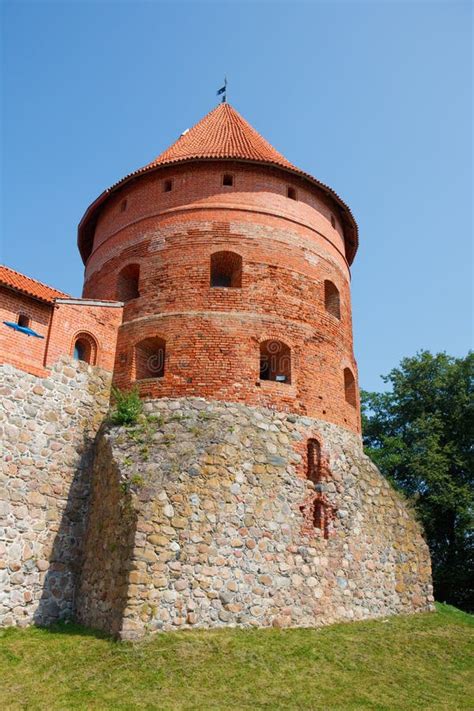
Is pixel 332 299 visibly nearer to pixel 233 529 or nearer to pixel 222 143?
pixel 222 143

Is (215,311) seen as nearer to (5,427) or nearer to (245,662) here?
(5,427)

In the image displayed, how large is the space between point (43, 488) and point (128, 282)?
5.34m

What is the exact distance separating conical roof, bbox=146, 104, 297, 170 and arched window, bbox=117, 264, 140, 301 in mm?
2480

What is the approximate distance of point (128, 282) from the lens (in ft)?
45.2

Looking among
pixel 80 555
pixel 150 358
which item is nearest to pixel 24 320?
pixel 150 358

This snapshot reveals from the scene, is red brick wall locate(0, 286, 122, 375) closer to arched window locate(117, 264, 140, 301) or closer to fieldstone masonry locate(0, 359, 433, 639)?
fieldstone masonry locate(0, 359, 433, 639)

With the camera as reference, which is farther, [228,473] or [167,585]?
[228,473]

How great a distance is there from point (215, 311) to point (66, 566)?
17.9 feet

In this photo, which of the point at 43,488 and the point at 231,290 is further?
the point at 231,290

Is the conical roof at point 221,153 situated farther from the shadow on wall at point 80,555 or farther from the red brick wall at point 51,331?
the shadow on wall at point 80,555

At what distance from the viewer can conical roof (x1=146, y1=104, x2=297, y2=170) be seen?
13781 mm

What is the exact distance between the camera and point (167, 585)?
8.80m

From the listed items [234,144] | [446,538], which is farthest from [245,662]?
[446,538]

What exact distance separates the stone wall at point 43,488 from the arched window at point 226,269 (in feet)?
12.5
